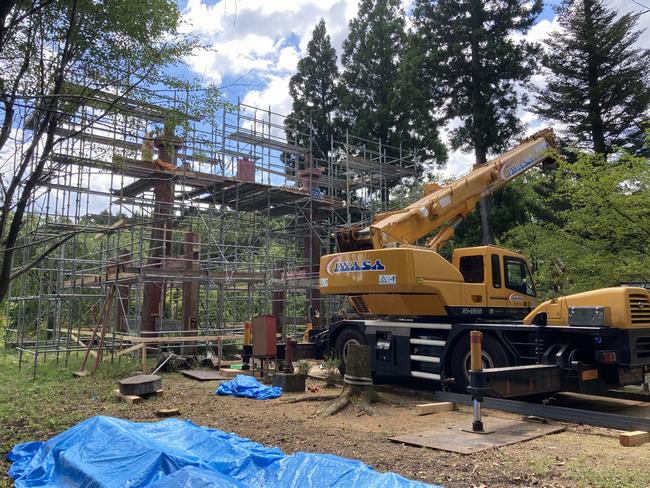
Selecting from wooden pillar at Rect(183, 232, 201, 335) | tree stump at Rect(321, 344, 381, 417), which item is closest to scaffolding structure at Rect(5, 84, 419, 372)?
wooden pillar at Rect(183, 232, 201, 335)

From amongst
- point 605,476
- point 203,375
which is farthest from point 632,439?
point 203,375

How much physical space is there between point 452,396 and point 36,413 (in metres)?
7.10

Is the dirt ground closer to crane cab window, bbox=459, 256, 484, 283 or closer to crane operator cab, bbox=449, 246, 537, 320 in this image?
crane operator cab, bbox=449, 246, 537, 320

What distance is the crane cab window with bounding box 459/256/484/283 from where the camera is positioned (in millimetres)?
11641

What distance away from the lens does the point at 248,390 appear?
11289 mm

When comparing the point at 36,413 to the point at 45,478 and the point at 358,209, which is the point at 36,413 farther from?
the point at 358,209

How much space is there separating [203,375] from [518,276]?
7.95 m

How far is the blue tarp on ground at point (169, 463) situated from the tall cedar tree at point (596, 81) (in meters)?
23.7

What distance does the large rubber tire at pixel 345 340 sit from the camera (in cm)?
1289

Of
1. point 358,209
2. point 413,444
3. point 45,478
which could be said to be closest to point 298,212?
point 358,209

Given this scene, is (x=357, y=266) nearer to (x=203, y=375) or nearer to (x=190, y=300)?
(x=203, y=375)

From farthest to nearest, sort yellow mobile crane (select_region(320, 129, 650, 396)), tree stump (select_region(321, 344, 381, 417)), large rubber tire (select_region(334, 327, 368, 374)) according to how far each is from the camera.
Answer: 1. large rubber tire (select_region(334, 327, 368, 374))
2. tree stump (select_region(321, 344, 381, 417))
3. yellow mobile crane (select_region(320, 129, 650, 396))

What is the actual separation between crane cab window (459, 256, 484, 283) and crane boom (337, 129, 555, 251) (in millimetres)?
958

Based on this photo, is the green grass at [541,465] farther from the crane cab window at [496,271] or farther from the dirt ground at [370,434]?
the crane cab window at [496,271]
